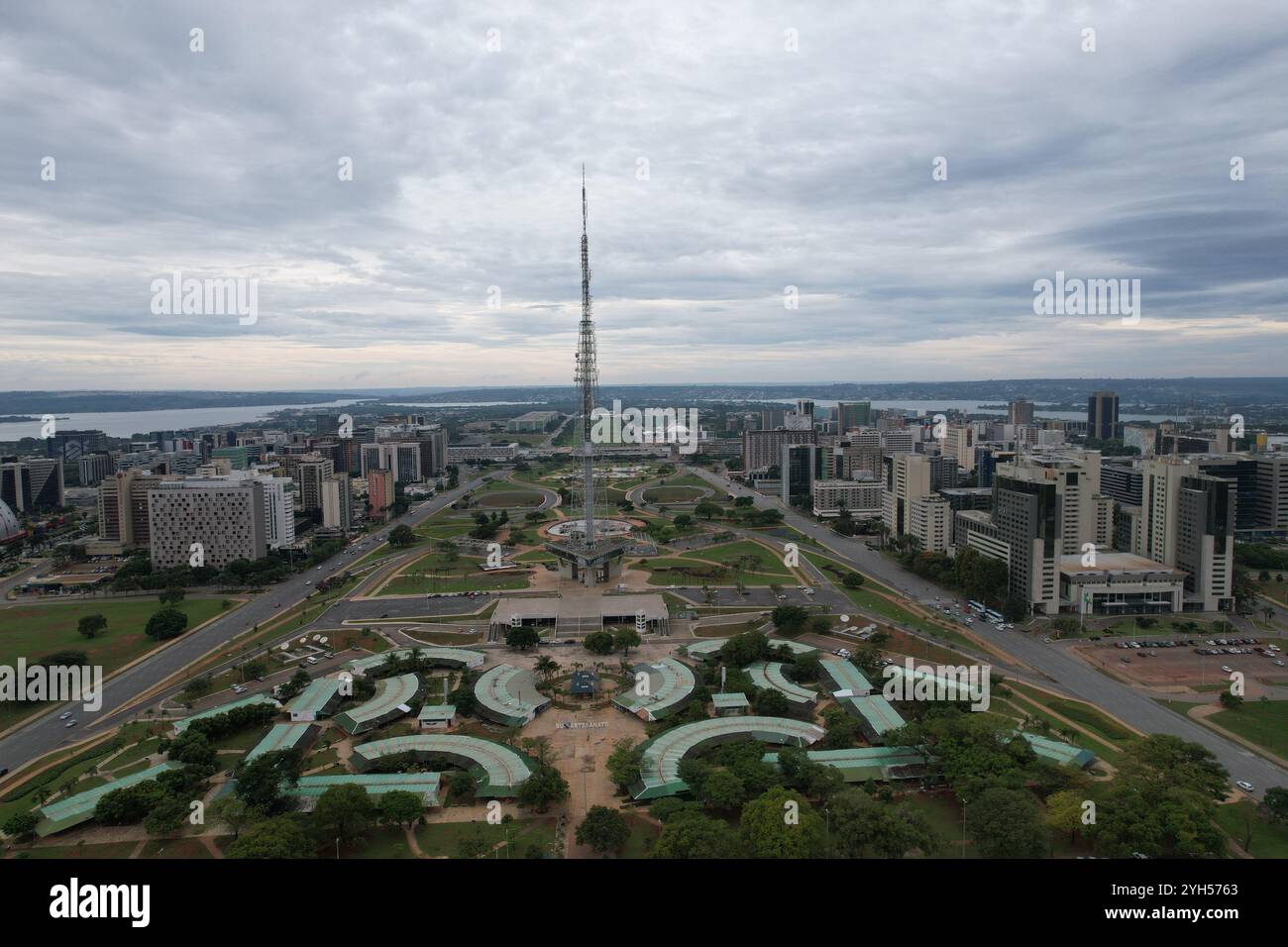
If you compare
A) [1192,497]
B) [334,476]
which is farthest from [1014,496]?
[334,476]

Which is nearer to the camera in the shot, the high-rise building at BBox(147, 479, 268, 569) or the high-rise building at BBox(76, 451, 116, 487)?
the high-rise building at BBox(147, 479, 268, 569)

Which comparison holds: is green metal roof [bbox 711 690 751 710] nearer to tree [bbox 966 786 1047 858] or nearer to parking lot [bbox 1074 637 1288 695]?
tree [bbox 966 786 1047 858]

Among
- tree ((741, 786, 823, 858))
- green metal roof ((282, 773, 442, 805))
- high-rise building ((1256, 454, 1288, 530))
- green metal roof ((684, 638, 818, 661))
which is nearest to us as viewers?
tree ((741, 786, 823, 858))

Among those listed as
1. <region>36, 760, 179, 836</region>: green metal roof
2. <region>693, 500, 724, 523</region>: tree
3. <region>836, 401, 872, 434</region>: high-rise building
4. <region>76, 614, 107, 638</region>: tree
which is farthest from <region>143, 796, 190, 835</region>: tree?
<region>836, 401, 872, 434</region>: high-rise building

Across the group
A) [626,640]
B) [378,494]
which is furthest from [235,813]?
[378,494]

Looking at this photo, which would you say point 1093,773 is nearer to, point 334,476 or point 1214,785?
point 1214,785
